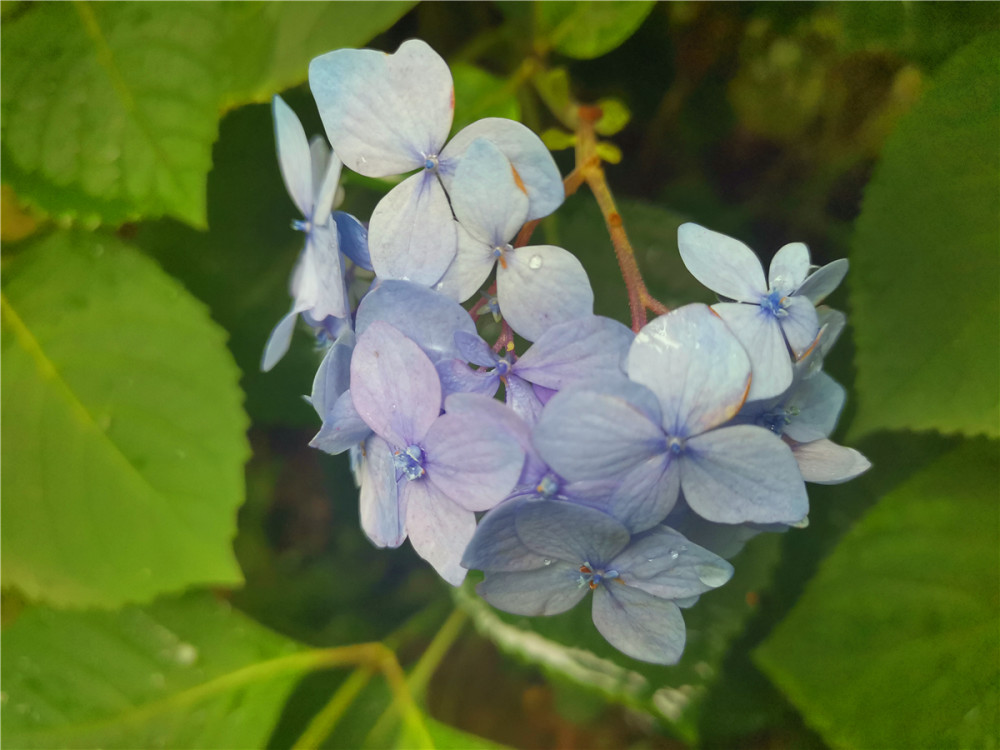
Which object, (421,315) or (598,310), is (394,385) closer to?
(421,315)

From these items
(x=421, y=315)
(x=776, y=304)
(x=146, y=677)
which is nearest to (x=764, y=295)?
(x=776, y=304)

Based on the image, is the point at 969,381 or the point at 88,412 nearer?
the point at 969,381

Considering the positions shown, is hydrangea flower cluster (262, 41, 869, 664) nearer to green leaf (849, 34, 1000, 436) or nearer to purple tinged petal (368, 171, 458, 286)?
purple tinged petal (368, 171, 458, 286)

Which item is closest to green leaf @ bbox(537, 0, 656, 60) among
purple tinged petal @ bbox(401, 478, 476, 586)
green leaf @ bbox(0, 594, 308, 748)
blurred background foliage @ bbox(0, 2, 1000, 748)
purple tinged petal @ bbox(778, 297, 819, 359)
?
blurred background foliage @ bbox(0, 2, 1000, 748)

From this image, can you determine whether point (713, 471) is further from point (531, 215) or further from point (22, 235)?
point (22, 235)

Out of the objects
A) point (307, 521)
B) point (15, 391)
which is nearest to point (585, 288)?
point (15, 391)

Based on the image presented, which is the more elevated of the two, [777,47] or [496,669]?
[777,47]

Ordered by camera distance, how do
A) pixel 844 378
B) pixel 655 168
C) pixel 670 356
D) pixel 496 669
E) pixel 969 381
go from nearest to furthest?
1. pixel 670 356
2. pixel 969 381
3. pixel 844 378
4. pixel 655 168
5. pixel 496 669
